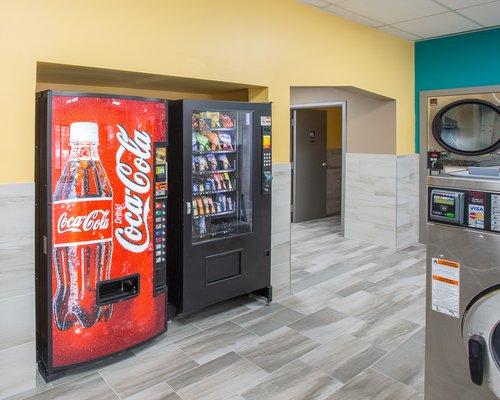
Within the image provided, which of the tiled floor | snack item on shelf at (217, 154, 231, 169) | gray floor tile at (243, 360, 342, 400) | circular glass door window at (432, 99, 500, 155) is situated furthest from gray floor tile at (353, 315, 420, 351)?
circular glass door window at (432, 99, 500, 155)

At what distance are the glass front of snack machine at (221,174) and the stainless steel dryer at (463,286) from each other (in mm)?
1866

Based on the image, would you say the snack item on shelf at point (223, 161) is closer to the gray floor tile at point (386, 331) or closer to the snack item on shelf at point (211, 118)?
the snack item on shelf at point (211, 118)

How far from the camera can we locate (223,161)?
3533 mm

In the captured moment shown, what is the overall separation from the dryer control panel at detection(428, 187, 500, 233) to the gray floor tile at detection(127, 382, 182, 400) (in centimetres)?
172

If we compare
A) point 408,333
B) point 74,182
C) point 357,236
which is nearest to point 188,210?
point 74,182

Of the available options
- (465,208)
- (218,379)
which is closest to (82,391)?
(218,379)

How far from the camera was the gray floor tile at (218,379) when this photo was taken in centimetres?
249

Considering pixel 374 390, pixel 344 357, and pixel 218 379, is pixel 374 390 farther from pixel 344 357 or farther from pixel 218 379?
pixel 218 379

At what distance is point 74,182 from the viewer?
8.25 feet

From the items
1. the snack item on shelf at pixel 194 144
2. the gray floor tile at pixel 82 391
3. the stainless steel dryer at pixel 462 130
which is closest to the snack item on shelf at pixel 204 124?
the snack item on shelf at pixel 194 144

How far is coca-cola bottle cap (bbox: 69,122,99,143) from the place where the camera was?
248 cm

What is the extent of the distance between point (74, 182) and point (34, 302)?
2.44ft

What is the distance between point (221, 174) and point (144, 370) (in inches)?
62.7

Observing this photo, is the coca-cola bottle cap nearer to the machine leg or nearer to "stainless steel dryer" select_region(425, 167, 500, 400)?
"stainless steel dryer" select_region(425, 167, 500, 400)
